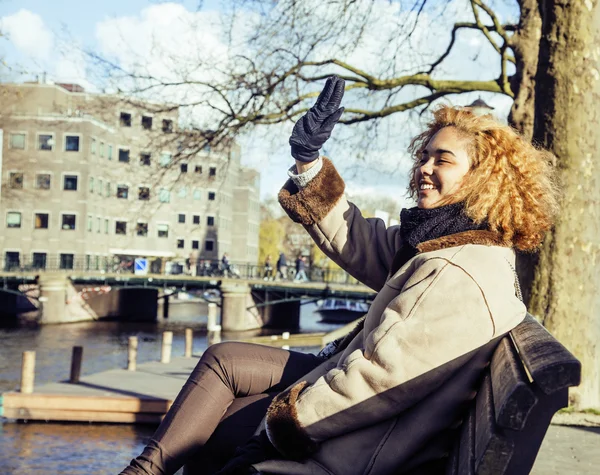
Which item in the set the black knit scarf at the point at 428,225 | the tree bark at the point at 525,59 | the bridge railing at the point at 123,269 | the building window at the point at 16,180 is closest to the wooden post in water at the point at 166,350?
the tree bark at the point at 525,59

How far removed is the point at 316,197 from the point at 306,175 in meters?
0.08

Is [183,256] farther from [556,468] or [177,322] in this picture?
[556,468]

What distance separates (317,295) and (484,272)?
1755 inches

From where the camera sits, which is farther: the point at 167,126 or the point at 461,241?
the point at 167,126

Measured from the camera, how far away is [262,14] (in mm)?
12641

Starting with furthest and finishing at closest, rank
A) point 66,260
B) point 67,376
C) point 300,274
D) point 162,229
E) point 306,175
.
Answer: point 162,229 < point 66,260 < point 300,274 < point 67,376 < point 306,175

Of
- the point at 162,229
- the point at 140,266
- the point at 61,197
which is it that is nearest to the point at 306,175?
the point at 140,266

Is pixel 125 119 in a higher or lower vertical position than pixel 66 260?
higher

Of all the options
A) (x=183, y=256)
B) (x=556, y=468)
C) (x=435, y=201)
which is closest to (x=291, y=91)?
(x=556, y=468)

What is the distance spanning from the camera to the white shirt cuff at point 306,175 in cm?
300

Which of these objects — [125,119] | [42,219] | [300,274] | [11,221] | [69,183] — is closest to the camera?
[125,119]

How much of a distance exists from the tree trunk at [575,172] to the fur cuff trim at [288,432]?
4856 mm

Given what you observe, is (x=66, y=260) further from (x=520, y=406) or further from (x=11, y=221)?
(x=520, y=406)

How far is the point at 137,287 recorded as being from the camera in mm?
48250
